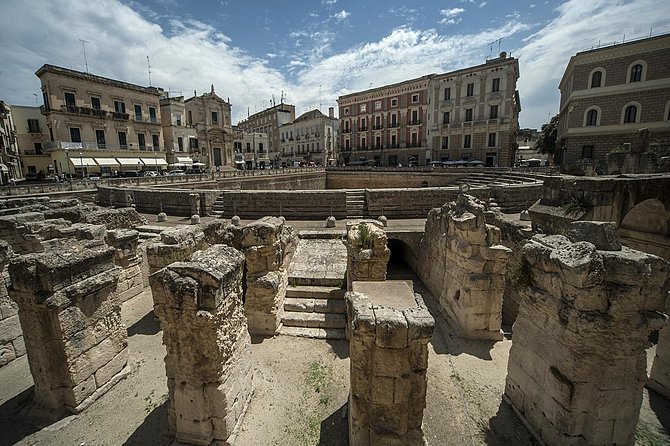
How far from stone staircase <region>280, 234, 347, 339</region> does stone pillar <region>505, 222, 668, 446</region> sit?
368cm

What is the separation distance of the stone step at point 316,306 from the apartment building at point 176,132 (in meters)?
33.4

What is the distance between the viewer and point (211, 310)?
372 centimetres

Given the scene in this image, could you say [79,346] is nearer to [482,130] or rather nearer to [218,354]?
[218,354]

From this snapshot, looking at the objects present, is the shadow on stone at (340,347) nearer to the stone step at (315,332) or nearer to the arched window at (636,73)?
the stone step at (315,332)

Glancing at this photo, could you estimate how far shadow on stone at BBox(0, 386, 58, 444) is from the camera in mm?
4039

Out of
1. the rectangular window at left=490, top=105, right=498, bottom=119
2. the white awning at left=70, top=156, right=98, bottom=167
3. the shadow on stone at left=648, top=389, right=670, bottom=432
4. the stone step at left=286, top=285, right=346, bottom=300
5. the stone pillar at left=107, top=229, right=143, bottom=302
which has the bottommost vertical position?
the shadow on stone at left=648, top=389, right=670, bottom=432

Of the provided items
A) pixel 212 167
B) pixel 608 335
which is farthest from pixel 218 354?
pixel 212 167

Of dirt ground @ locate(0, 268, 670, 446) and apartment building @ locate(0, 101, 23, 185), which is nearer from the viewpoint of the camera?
dirt ground @ locate(0, 268, 670, 446)

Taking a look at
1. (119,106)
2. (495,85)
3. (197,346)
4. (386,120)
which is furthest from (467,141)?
(119,106)

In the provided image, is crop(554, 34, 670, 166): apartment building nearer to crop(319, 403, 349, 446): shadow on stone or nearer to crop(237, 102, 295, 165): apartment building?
crop(319, 403, 349, 446): shadow on stone

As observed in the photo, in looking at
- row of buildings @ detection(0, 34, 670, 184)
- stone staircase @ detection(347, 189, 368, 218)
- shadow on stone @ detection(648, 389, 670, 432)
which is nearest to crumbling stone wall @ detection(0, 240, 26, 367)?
stone staircase @ detection(347, 189, 368, 218)

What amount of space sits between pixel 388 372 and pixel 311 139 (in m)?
49.1

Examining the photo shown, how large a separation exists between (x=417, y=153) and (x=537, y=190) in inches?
1007

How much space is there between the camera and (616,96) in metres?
21.9
